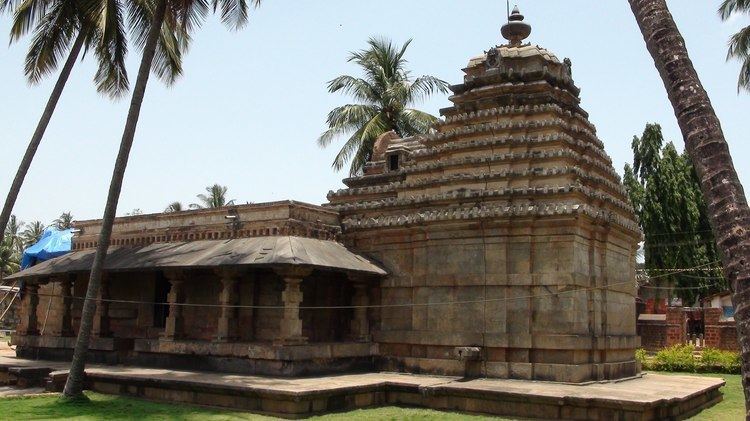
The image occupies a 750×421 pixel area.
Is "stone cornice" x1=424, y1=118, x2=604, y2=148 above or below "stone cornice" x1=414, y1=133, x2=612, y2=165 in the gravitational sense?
above

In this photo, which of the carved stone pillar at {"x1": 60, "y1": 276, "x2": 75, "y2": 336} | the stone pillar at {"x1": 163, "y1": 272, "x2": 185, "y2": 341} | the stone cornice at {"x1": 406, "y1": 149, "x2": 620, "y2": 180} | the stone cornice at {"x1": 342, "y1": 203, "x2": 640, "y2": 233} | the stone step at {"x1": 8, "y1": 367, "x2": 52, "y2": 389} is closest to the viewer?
the stone cornice at {"x1": 342, "y1": 203, "x2": 640, "y2": 233}

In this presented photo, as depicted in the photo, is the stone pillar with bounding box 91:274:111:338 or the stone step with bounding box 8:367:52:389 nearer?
the stone step with bounding box 8:367:52:389

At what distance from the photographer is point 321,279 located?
1817 cm

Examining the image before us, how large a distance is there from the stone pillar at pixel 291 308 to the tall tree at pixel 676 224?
2717cm

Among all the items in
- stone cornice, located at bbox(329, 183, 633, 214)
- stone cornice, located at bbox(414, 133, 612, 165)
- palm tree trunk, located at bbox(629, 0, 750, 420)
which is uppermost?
stone cornice, located at bbox(414, 133, 612, 165)

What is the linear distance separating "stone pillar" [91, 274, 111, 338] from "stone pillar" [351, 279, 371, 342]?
6.91 meters

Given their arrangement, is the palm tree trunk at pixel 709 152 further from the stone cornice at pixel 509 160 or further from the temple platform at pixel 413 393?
the stone cornice at pixel 509 160

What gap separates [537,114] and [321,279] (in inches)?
266

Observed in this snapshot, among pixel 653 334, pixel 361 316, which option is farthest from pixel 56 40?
pixel 653 334

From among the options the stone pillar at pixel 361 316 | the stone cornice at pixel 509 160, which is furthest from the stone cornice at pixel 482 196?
the stone pillar at pixel 361 316

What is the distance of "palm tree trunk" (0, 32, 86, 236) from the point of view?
18516mm

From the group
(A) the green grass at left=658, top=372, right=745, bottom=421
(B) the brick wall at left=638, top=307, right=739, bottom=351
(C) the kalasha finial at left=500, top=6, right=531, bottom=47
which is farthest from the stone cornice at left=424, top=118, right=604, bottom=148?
(B) the brick wall at left=638, top=307, right=739, bottom=351

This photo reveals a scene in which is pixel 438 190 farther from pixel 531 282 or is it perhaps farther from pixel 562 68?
pixel 562 68

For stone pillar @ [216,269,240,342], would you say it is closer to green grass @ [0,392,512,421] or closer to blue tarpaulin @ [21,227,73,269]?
green grass @ [0,392,512,421]
